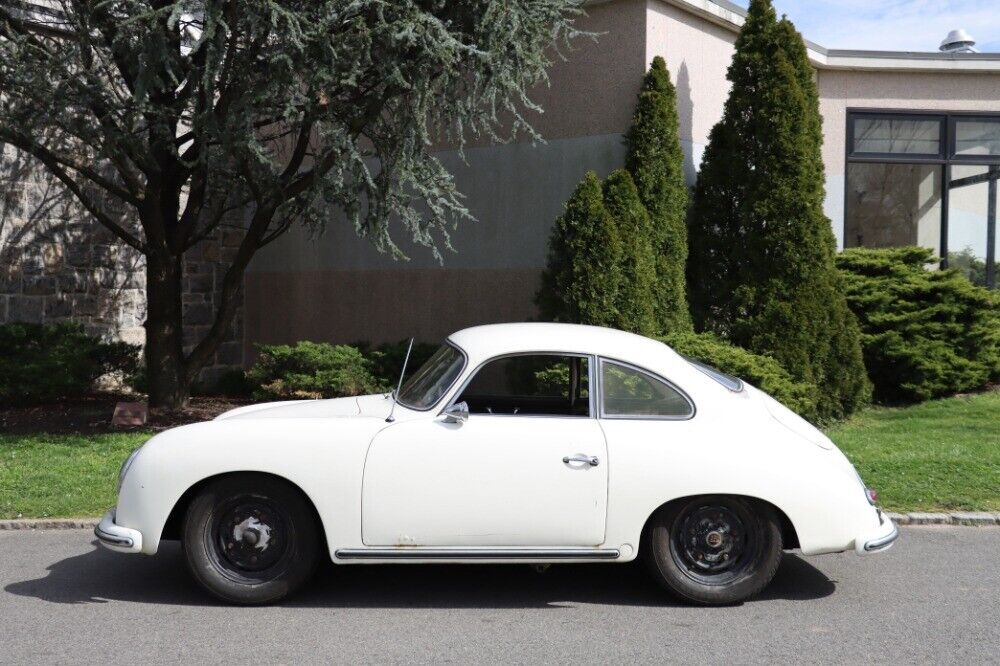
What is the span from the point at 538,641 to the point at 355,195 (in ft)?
20.3

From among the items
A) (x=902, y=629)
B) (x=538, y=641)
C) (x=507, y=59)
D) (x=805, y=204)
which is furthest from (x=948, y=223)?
(x=538, y=641)

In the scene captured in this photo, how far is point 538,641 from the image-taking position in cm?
496

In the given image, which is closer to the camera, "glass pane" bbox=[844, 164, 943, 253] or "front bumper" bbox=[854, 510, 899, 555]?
"front bumper" bbox=[854, 510, 899, 555]

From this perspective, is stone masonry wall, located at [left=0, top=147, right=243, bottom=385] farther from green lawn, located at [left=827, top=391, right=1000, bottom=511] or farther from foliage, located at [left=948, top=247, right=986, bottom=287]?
foliage, located at [left=948, top=247, right=986, bottom=287]

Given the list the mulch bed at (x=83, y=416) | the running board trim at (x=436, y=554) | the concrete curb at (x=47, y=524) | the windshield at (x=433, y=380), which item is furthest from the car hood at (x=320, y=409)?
the mulch bed at (x=83, y=416)

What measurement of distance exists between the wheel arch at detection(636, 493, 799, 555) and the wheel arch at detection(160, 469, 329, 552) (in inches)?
68.1

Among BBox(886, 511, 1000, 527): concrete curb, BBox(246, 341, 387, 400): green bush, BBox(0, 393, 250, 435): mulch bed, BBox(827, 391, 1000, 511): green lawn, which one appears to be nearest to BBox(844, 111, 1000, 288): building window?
BBox(827, 391, 1000, 511): green lawn

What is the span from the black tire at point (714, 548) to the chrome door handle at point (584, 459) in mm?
464

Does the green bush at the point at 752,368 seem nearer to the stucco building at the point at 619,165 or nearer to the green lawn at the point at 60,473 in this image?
the stucco building at the point at 619,165

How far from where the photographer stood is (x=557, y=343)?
579 cm

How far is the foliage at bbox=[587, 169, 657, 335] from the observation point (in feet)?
34.6

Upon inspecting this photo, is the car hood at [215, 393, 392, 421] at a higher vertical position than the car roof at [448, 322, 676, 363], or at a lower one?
lower

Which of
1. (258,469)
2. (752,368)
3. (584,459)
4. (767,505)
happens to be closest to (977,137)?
(752,368)

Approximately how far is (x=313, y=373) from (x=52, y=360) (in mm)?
3066
